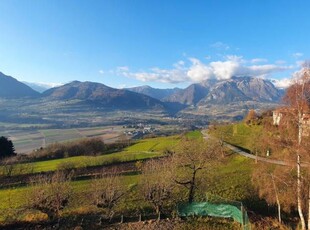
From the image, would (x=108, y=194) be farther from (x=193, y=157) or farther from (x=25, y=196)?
(x=25, y=196)

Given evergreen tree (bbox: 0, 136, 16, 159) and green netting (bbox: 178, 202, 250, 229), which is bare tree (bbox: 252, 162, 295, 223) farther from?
evergreen tree (bbox: 0, 136, 16, 159)

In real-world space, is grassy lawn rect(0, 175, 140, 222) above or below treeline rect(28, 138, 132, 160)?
above

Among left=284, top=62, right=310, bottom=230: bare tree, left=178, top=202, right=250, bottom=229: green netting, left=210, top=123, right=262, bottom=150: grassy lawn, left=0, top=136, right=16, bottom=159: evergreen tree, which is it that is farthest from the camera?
left=0, top=136, right=16, bottom=159: evergreen tree

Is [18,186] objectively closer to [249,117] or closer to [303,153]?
[303,153]

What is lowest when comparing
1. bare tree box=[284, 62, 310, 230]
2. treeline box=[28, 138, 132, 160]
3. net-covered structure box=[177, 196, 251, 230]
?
treeline box=[28, 138, 132, 160]

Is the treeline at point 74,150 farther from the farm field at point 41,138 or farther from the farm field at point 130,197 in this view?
the farm field at point 130,197

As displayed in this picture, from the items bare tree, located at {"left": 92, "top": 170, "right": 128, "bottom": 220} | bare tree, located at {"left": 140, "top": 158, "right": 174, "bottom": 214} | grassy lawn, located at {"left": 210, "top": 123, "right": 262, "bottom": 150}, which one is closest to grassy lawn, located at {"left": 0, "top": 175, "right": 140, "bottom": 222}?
bare tree, located at {"left": 92, "top": 170, "right": 128, "bottom": 220}

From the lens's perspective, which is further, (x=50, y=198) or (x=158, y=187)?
(x=158, y=187)

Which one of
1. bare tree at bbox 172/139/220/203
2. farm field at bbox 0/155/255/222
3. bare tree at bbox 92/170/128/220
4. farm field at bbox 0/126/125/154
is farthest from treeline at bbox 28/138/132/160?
bare tree at bbox 172/139/220/203

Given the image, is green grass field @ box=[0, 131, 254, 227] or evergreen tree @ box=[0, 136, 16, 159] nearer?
green grass field @ box=[0, 131, 254, 227]

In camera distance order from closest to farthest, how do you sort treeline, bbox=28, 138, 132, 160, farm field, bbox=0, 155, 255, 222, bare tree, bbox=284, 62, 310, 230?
bare tree, bbox=284, 62, 310, 230, farm field, bbox=0, 155, 255, 222, treeline, bbox=28, 138, 132, 160

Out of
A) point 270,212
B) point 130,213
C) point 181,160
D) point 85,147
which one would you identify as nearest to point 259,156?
point 270,212

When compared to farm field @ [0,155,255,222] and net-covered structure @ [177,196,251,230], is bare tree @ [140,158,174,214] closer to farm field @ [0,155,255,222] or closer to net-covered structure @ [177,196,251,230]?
net-covered structure @ [177,196,251,230]

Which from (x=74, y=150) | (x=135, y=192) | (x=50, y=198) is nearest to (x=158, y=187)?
(x=135, y=192)
